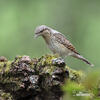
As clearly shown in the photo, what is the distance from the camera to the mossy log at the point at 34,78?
2.82 meters

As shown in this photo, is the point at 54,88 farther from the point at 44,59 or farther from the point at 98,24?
the point at 98,24

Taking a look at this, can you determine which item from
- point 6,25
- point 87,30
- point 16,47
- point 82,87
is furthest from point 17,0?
point 82,87

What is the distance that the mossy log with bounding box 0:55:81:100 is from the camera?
282cm

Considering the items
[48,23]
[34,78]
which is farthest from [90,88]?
[48,23]

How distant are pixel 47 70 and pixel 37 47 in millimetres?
8520

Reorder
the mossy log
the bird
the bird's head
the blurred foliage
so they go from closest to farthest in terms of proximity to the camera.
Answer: the blurred foliage
the mossy log
the bird's head
the bird

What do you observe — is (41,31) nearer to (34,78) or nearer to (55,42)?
(55,42)

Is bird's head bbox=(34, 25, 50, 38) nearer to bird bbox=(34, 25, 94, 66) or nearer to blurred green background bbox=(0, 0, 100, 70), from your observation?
bird bbox=(34, 25, 94, 66)

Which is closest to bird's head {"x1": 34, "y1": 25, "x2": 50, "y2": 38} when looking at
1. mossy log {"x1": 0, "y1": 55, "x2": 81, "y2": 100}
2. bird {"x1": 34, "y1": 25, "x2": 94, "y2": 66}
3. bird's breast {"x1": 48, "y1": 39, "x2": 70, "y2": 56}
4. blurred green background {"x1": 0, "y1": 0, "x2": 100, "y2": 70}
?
bird {"x1": 34, "y1": 25, "x2": 94, "y2": 66}

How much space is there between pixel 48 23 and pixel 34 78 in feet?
30.8

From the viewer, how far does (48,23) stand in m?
12.2

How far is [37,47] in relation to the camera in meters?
11.4

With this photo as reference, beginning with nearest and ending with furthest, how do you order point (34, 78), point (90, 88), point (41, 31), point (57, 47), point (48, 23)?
point (90, 88) < point (34, 78) < point (41, 31) < point (57, 47) < point (48, 23)

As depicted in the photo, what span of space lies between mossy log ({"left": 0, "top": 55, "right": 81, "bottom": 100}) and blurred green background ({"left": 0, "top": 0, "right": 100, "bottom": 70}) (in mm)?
7032
